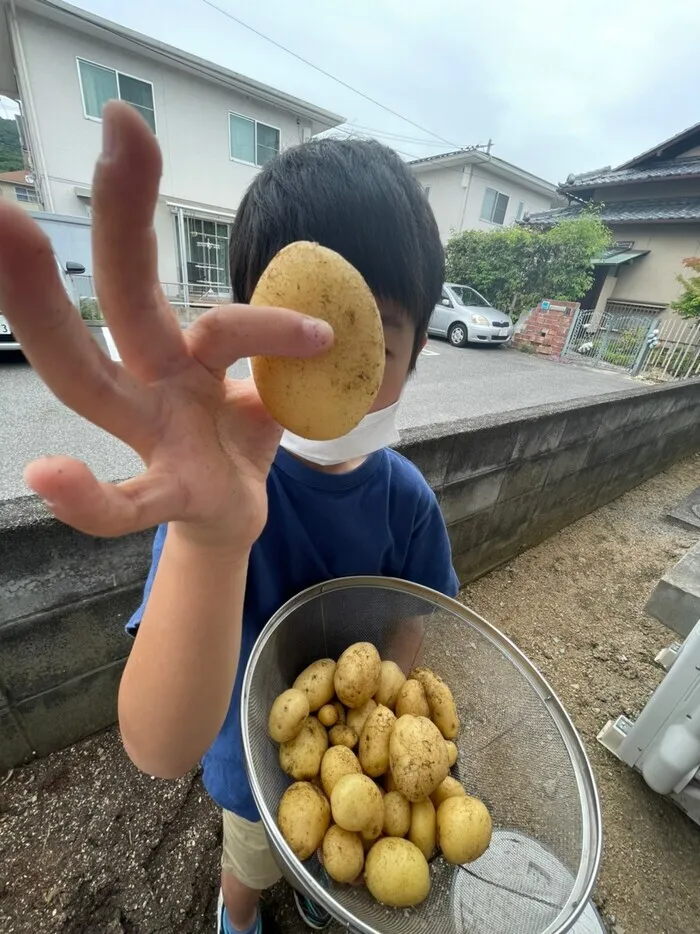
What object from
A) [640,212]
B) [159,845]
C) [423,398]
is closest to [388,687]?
[159,845]

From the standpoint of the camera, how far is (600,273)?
1398cm

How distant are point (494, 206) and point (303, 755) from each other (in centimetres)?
2032

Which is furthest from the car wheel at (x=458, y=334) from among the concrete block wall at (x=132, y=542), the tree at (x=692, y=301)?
the concrete block wall at (x=132, y=542)

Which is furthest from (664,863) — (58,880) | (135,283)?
(135,283)

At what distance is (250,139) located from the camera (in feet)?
37.3

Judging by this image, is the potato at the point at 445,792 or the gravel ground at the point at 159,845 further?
the gravel ground at the point at 159,845

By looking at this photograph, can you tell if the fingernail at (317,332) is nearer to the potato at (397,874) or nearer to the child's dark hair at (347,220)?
the child's dark hair at (347,220)

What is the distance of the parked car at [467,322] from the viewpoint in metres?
10.4

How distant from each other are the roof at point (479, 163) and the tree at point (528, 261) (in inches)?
217

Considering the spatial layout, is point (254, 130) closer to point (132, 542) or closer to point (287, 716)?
point (132, 542)

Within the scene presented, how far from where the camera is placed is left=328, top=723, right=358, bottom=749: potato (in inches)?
35.3

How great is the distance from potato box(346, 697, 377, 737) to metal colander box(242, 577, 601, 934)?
6.3 inches

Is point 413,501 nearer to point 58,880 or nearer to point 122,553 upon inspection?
point 122,553

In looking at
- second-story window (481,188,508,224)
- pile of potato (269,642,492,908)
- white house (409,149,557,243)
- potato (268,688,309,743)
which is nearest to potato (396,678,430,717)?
pile of potato (269,642,492,908)
